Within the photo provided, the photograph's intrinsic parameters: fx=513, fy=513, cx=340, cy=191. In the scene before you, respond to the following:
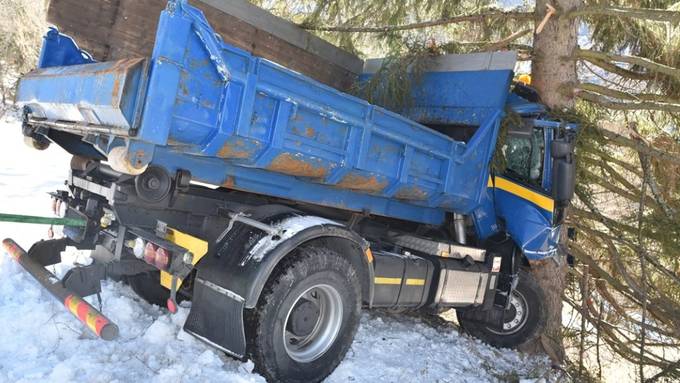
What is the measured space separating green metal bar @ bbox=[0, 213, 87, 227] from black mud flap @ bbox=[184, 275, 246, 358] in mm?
1013

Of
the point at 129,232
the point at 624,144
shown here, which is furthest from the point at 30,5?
the point at 624,144

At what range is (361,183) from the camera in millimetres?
4074

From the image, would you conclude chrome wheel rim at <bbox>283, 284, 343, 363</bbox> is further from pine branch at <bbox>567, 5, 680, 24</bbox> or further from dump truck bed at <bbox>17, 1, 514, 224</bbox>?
pine branch at <bbox>567, 5, 680, 24</bbox>

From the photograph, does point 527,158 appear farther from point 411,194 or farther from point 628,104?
point 411,194

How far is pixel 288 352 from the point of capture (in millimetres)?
3574

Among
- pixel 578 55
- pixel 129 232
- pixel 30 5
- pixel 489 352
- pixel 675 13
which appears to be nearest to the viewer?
pixel 129 232

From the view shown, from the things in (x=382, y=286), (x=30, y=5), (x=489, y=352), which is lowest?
(x=489, y=352)

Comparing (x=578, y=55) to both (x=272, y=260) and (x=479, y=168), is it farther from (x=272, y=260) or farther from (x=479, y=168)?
(x=272, y=260)

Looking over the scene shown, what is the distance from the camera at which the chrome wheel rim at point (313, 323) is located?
143 inches

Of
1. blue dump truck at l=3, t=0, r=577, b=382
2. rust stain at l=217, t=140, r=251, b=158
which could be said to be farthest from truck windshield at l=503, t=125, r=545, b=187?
rust stain at l=217, t=140, r=251, b=158

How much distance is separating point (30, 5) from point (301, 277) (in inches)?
713

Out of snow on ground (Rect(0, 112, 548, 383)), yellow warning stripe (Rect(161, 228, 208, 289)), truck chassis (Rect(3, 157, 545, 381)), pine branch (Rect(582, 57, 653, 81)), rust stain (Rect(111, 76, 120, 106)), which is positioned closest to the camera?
rust stain (Rect(111, 76, 120, 106))

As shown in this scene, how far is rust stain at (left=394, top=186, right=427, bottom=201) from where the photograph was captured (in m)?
4.42

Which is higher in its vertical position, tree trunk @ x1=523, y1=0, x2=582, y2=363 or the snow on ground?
tree trunk @ x1=523, y1=0, x2=582, y2=363
